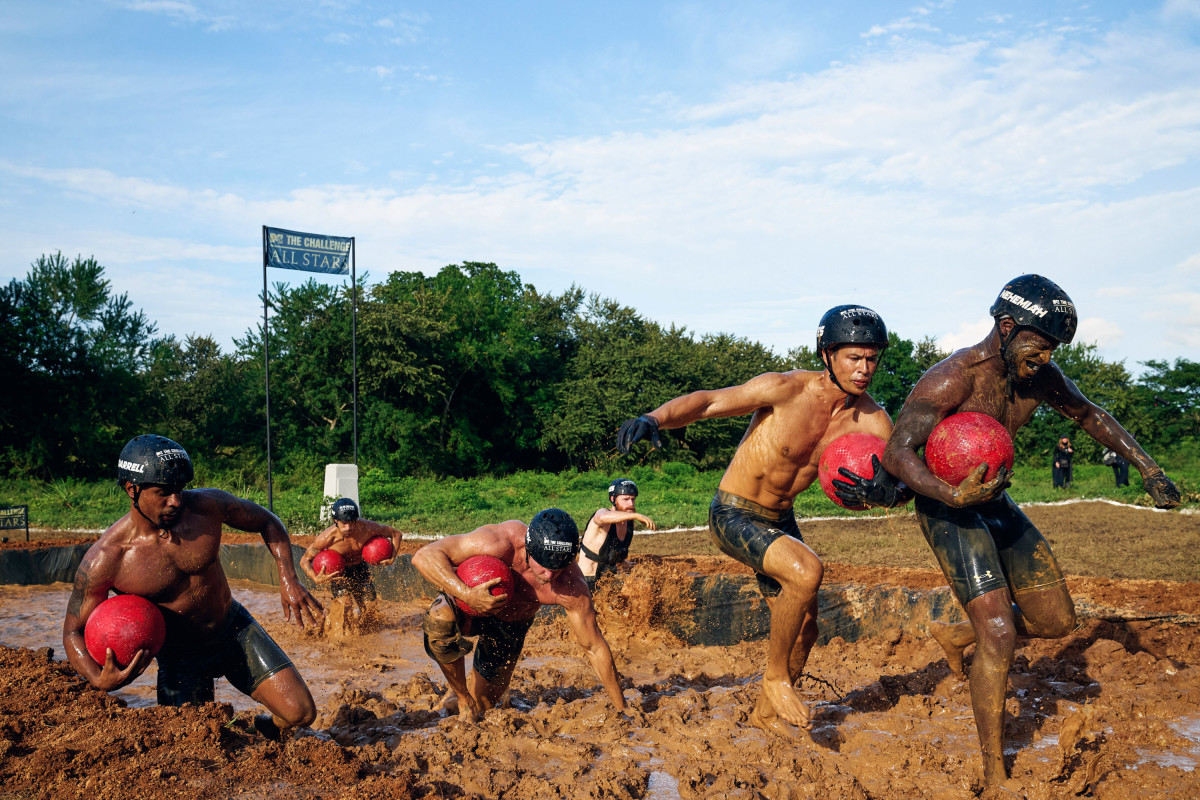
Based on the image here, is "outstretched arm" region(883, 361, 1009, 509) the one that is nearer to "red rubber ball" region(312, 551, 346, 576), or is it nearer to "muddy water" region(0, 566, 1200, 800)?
"muddy water" region(0, 566, 1200, 800)

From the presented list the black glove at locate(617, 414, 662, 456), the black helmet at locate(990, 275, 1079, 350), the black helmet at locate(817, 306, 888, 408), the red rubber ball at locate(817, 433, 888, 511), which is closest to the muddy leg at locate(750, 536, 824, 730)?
the red rubber ball at locate(817, 433, 888, 511)

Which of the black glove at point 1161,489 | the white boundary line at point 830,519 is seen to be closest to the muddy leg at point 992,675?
the black glove at point 1161,489

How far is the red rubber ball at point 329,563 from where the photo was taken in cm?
796

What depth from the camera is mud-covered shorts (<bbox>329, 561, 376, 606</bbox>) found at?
8.04 metres

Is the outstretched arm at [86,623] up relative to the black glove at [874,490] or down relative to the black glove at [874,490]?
down

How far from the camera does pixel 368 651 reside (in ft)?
24.1

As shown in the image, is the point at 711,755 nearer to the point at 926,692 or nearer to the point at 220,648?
the point at 926,692

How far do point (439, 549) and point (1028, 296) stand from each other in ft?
10.7

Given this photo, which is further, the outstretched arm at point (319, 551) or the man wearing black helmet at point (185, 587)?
the outstretched arm at point (319, 551)

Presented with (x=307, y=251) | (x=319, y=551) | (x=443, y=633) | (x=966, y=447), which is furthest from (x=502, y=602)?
(x=307, y=251)

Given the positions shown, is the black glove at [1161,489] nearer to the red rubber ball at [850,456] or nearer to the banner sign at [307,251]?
the red rubber ball at [850,456]

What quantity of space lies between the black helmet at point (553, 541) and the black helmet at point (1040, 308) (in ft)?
7.61

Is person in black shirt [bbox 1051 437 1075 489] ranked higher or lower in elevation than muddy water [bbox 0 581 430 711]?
higher

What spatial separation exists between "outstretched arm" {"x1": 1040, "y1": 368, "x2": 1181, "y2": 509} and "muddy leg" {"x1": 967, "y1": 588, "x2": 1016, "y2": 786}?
105cm
